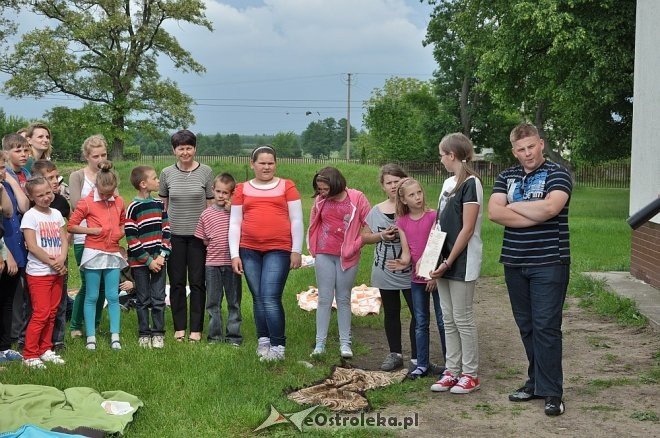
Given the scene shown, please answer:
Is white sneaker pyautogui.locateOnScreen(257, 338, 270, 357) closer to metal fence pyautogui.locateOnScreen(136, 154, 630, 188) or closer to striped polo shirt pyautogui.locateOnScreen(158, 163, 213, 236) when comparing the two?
striped polo shirt pyautogui.locateOnScreen(158, 163, 213, 236)

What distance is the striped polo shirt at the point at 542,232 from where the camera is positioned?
5.75 m

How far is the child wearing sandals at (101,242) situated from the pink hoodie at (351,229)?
71.5 inches

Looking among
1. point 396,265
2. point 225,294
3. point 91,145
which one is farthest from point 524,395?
point 91,145

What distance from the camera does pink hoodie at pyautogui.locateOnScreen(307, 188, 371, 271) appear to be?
7430 mm

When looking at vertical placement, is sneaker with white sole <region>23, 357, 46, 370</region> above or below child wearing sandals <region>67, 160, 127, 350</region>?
below

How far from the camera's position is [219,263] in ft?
26.1

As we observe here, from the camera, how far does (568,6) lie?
2505 cm

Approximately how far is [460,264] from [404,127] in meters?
59.4

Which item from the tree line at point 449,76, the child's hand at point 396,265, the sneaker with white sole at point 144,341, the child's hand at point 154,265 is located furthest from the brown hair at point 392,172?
the tree line at point 449,76

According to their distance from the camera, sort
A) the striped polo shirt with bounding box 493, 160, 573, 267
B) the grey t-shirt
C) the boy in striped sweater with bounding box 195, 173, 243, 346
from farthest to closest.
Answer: the boy in striped sweater with bounding box 195, 173, 243, 346 → the grey t-shirt → the striped polo shirt with bounding box 493, 160, 573, 267

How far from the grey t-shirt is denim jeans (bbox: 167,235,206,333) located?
1864 mm

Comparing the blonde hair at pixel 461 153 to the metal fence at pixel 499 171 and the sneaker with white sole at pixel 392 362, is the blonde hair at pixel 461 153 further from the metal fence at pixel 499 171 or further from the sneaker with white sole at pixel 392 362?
the metal fence at pixel 499 171

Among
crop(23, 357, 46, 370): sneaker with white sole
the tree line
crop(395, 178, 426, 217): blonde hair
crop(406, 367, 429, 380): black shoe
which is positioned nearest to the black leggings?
crop(406, 367, 429, 380): black shoe

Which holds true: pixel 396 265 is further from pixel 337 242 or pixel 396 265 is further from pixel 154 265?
pixel 154 265
